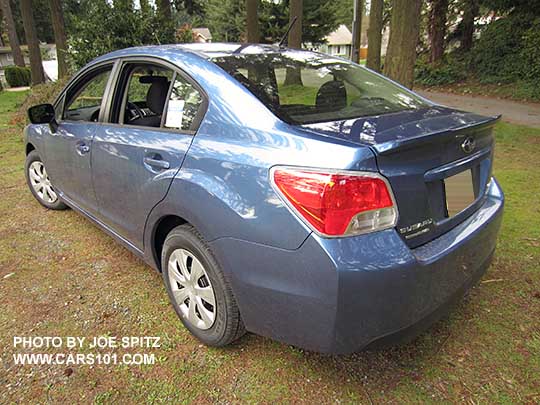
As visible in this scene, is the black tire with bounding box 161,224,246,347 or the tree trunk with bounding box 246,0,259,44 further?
the tree trunk with bounding box 246,0,259,44

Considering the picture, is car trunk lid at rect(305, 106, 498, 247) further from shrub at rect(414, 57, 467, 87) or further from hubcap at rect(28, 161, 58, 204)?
shrub at rect(414, 57, 467, 87)

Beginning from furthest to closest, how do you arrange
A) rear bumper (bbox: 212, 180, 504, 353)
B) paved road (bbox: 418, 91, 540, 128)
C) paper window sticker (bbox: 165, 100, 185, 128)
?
paved road (bbox: 418, 91, 540, 128) → paper window sticker (bbox: 165, 100, 185, 128) → rear bumper (bbox: 212, 180, 504, 353)

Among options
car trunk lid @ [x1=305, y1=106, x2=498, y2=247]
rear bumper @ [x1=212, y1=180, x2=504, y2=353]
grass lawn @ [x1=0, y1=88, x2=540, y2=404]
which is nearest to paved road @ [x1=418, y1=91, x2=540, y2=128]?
grass lawn @ [x1=0, y1=88, x2=540, y2=404]

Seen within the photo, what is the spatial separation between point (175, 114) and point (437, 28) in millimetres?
19870

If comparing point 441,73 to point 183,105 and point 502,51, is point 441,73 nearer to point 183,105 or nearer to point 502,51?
point 502,51

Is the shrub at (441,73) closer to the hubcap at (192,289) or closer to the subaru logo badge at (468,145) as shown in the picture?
the subaru logo badge at (468,145)

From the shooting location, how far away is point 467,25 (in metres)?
18.1

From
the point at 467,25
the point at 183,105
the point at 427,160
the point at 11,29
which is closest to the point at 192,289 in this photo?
the point at 183,105

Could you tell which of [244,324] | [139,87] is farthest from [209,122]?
[139,87]

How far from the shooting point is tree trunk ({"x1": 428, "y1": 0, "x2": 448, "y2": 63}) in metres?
18.1

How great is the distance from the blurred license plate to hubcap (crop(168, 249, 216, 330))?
128 centimetres

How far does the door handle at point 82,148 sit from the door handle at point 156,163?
88cm

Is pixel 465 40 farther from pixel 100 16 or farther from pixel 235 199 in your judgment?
pixel 235 199

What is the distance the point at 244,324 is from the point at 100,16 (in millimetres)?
8533
